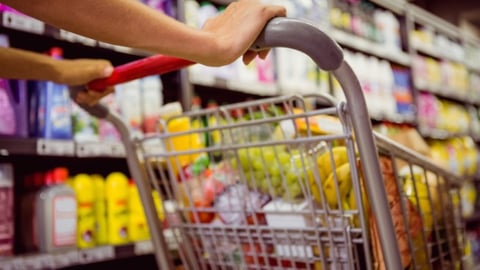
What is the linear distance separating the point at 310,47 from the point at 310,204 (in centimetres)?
33

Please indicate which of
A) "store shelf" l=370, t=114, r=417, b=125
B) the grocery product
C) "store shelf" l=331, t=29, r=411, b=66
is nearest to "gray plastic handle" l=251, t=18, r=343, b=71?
the grocery product

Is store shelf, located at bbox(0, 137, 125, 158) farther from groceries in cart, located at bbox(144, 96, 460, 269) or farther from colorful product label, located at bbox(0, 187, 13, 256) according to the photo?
groceries in cart, located at bbox(144, 96, 460, 269)

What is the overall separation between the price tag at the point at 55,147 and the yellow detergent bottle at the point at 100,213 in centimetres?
20

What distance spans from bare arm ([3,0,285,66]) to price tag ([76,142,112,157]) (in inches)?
45.5

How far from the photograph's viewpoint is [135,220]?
203 cm

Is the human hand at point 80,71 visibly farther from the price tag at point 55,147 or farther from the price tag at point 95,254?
the price tag at point 95,254

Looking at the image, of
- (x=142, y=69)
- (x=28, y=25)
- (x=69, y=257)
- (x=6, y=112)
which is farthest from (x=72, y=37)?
(x=142, y=69)

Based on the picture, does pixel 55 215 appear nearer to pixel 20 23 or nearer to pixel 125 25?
pixel 20 23

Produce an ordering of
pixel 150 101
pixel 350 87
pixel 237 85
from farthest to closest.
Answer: pixel 237 85 < pixel 150 101 < pixel 350 87

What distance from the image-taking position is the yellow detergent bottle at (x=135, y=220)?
202 cm

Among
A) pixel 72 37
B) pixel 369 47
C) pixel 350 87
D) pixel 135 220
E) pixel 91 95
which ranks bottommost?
pixel 135 220

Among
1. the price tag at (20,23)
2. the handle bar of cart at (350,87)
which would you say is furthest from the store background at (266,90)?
the handle bar of cart at (350,87)

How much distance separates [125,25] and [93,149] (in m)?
1.25

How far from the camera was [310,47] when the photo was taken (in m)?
0.78
